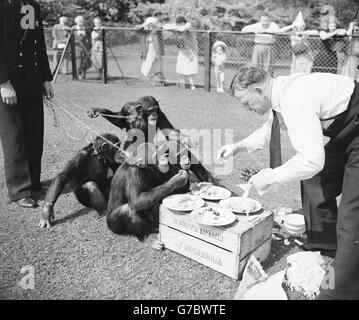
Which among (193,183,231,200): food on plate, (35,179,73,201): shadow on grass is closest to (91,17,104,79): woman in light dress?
(35,179,73,201): shadow on grass

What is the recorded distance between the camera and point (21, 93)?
4.36 m

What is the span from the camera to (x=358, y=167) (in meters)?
2.81

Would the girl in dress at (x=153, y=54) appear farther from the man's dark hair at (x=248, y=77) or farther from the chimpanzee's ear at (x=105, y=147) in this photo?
the man's dark hair at (x=248, y=77)

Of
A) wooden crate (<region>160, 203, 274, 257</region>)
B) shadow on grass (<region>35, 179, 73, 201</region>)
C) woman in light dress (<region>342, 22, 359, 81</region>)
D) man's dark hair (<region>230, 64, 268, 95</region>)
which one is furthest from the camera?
woman in light dress (<region>342, 22, 359, 81</region>)

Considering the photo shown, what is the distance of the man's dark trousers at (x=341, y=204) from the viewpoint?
2635 mm

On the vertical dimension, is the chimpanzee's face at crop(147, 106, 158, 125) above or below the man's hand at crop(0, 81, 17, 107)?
below

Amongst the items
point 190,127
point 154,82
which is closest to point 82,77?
point 154,82

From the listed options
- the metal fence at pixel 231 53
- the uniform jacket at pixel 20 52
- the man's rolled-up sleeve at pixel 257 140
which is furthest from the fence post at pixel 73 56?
the man's rolled-up sleeve at pixel 257 140

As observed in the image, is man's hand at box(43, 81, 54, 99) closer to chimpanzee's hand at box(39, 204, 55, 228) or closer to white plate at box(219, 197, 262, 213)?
chimpanzee's hand at box(39, 204, 55, 228)

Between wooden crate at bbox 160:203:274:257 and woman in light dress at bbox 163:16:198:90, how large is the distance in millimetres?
8381

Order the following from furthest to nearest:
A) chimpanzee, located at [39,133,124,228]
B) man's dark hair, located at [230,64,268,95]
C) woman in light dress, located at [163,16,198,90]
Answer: woman in light dress, located at [163,16,198,90] → chimpanzee, located at [39,133,124,228] → man's dark hair, located at [230,64,268,95]

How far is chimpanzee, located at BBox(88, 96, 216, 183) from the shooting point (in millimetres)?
4125
